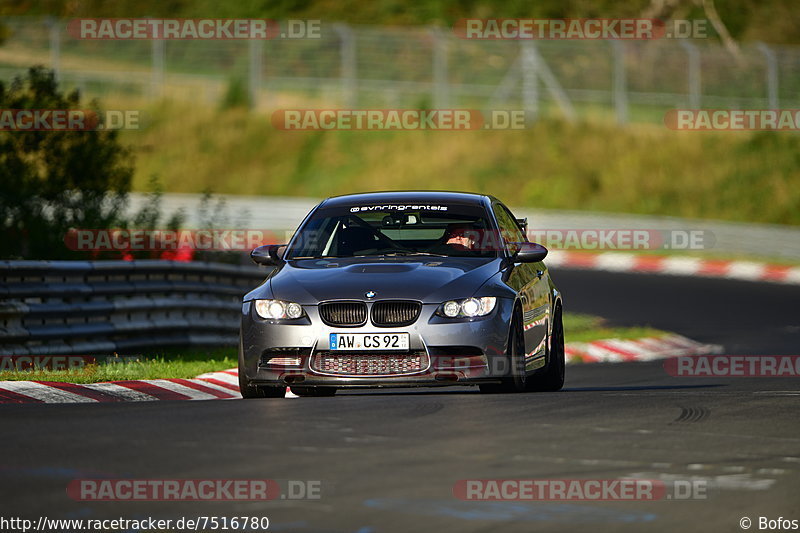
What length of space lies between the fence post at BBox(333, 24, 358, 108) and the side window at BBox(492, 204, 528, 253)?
29.2 m

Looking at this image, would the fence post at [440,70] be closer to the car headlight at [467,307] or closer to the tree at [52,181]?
the tree at [52,181]

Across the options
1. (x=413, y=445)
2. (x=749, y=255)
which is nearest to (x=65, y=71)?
(x=749, y=255)

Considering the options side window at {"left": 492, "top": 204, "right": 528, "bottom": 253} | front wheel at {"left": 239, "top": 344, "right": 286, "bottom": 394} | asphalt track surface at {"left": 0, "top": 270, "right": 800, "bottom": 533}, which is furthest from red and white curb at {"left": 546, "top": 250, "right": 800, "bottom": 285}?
front wheel at {"left": 239, "top": 344, "right": 286, "bottom": 394}

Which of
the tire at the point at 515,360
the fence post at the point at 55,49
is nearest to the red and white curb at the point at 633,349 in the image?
the tire at the point at 515,360

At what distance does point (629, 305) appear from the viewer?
82.6ft

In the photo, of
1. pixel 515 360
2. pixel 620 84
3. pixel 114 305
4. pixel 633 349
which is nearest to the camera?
pixel 515 360

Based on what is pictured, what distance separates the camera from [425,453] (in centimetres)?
812

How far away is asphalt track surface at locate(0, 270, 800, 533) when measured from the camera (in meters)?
6.61

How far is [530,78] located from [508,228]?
31.2 metres

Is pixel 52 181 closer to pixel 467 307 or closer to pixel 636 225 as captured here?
pixel 467 307

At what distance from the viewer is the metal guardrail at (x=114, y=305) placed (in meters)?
13.9

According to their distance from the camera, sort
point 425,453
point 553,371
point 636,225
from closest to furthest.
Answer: point 425,453, point 553,371, point 636,225

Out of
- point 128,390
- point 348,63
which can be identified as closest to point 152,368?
point 128,390

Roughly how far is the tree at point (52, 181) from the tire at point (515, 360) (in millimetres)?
8115
